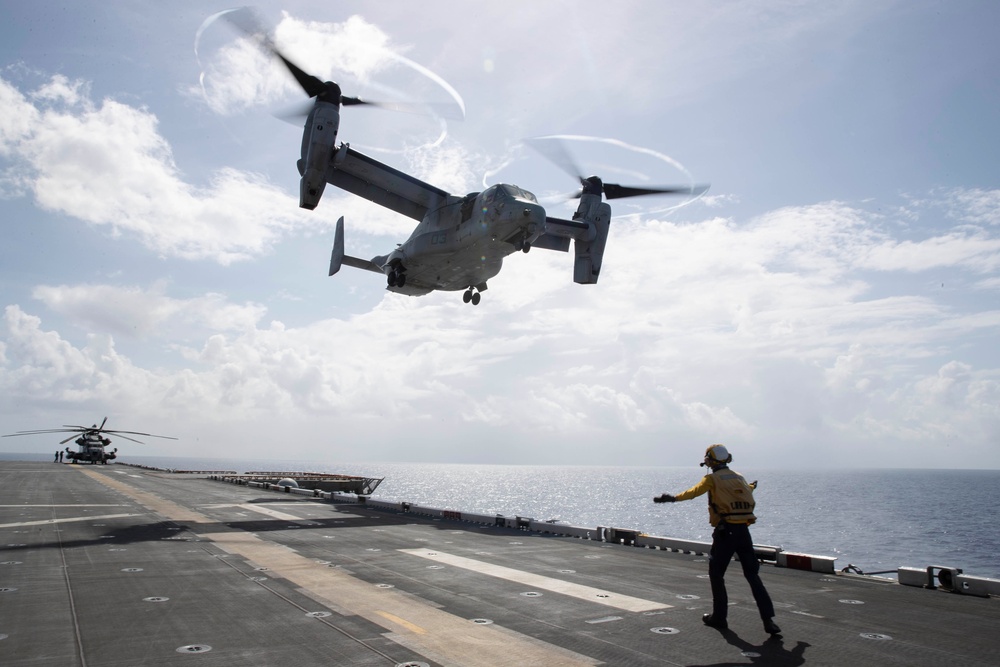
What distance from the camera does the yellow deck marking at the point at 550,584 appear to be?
905 centimetres

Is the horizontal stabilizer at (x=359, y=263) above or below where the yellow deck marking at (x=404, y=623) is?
above

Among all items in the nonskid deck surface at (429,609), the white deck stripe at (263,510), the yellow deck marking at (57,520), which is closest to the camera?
the nonskid deck surface at (429,609)

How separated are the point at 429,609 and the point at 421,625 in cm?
89

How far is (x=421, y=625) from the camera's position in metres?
7.77

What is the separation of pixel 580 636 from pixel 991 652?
4680mm

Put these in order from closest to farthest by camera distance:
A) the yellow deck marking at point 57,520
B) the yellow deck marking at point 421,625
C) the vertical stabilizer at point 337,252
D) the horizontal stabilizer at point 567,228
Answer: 1. the yellow deck marking at point 421,625
2. the yellow deck marking at point 57,520
3. the horizontal stabilizer at point 567,228
4. the vertical stabilizer at point 337,252

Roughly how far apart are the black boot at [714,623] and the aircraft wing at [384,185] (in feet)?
77.5

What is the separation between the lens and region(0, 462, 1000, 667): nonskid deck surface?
6.67m

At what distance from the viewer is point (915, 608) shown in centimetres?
903

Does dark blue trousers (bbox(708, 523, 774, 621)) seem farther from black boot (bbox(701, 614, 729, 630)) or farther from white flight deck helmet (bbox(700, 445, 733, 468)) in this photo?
white flight deck helmet (bbox(700, 445, 733, 468))

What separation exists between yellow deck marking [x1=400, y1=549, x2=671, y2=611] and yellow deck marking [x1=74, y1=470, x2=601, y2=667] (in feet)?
7.35

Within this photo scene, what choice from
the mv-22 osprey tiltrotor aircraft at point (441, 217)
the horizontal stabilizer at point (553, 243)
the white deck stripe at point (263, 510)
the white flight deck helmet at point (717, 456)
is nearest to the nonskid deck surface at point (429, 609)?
the white flight deck helmet at point (717, 456)

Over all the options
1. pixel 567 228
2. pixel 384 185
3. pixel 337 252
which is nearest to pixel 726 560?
pixel 567 228

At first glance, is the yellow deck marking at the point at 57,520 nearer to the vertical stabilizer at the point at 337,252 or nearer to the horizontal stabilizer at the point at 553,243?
the vertical stabilizer at the point at 337,252
